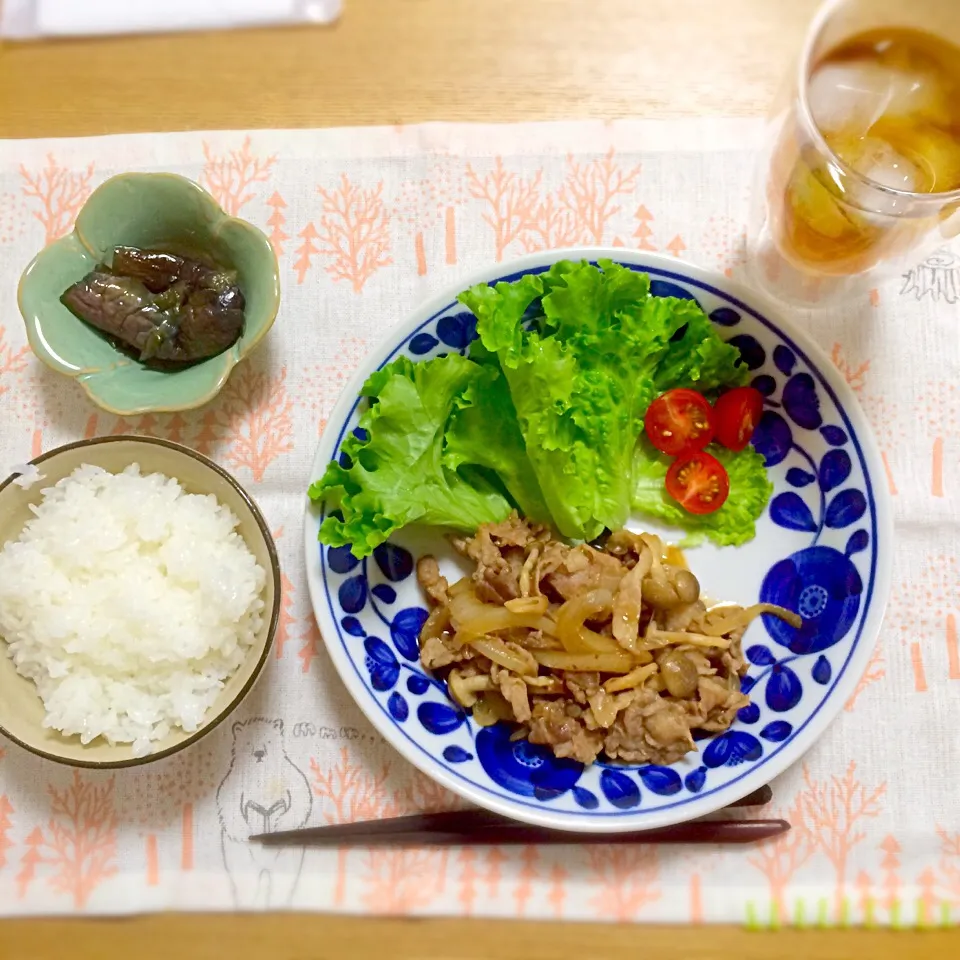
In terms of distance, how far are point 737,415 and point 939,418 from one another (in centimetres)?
61

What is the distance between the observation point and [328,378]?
2.28 meters

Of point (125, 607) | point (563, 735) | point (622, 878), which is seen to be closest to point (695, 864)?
point (622, 878)

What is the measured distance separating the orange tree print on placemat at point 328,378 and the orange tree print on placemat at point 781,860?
1566 millimetres

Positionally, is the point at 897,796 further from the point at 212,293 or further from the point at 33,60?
the point at 33,60

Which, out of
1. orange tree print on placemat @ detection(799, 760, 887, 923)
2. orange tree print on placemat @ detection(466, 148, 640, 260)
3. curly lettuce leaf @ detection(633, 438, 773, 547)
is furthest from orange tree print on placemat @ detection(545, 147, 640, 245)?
orange tree print on placemat @ detection(799, 760, 887, 923)

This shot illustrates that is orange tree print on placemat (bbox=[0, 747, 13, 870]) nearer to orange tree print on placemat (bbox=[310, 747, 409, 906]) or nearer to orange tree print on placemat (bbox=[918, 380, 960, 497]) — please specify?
orange tree print on placemat (bbox=[310, 747, 409, 906])

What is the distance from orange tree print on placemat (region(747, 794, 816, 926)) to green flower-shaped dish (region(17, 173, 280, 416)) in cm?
175

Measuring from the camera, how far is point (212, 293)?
2.10m

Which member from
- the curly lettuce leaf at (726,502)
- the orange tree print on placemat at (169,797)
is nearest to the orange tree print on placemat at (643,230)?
the curly lettuce leaf at (726,502)

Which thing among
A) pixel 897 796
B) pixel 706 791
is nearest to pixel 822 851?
pixel 897 796

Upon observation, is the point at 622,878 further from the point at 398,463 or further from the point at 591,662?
the point at 398,463

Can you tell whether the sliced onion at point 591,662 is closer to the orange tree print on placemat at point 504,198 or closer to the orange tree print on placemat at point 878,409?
the orange tree print on placemat at point 878,409

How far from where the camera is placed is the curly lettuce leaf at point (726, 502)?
2115mm

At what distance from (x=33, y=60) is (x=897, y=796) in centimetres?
314
